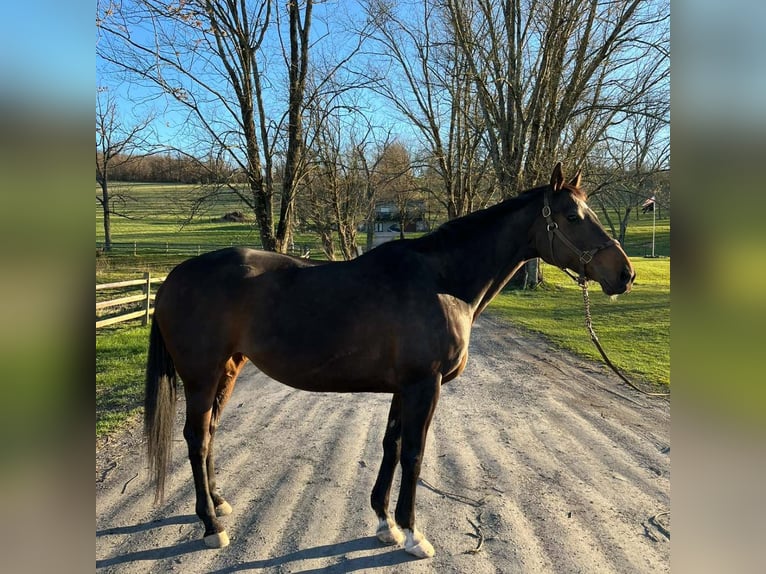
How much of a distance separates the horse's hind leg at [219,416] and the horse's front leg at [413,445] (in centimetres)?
127

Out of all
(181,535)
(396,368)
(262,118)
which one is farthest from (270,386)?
(262,118)

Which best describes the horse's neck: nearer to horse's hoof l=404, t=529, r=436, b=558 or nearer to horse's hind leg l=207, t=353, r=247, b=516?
horse's hoof l=404, t=529, r=436, b=558

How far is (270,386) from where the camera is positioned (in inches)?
246

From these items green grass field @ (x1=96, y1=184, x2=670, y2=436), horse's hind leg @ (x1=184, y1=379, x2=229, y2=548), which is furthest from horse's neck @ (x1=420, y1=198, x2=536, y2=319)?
horse's hind leg @ (x1=184, y1=379, x2=229, y2=548)

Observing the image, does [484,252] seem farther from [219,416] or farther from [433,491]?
[219,416]

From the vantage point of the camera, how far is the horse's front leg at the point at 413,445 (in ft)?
8.90

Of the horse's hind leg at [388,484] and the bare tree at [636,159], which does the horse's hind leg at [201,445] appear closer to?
the horse's hind leg at [388,484]
